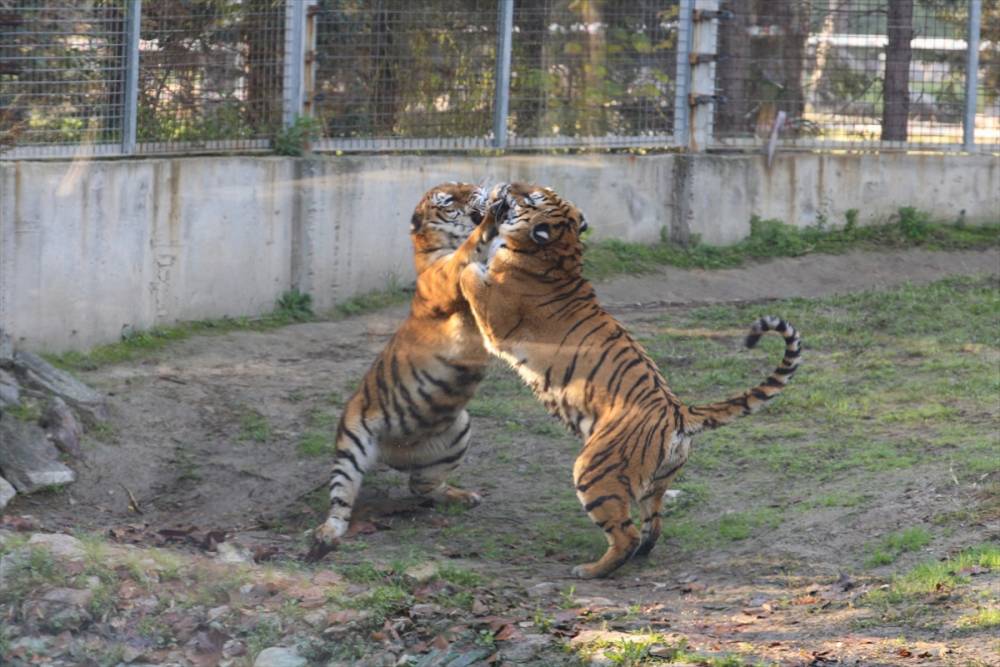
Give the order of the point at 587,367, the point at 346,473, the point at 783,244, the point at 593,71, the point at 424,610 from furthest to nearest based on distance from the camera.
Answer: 1. the point at 783,244
2. the point at 593,71
3. the point at 346,473
4. the point at 587,367
5. the point at 424,610

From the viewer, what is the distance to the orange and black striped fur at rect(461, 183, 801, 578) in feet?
19.2

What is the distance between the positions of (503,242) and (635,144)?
514 cm

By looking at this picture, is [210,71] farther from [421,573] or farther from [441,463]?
[421,573]

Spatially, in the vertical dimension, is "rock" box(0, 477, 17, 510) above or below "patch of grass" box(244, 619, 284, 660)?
above

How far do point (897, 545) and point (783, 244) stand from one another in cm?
606

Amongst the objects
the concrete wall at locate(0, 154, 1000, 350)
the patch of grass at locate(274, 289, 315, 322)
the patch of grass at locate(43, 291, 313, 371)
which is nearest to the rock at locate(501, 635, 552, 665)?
the patch of grass at locate(43, 291, 313, 371)

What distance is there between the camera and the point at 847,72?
12.2m

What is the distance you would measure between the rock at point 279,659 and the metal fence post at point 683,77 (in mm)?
7557

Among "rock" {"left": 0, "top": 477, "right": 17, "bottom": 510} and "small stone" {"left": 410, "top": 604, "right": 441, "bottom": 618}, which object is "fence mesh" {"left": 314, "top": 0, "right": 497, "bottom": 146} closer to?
"rock" {"left": 0, "top": 477, "right": 17, "bottom": 510}

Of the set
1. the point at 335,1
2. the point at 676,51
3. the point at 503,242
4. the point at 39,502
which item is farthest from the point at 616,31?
the point at 39,502

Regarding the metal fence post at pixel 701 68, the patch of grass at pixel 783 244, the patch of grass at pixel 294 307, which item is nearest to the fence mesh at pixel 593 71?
the metal fence post at pixel 701 68

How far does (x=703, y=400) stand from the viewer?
8227 mm

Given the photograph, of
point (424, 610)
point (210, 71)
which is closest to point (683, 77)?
point (210, 71)

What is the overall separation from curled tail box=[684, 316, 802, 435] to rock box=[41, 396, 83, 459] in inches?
111
